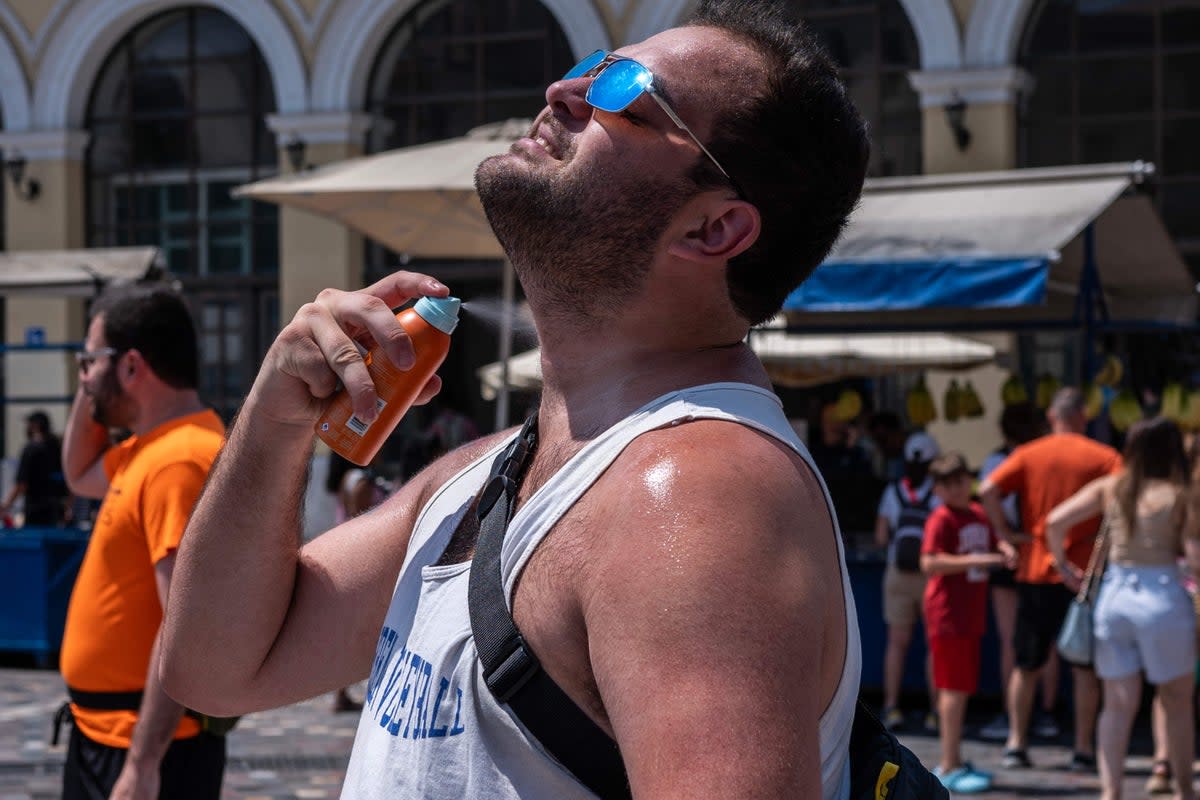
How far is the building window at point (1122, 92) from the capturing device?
547 inches

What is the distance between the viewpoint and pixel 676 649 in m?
1.25

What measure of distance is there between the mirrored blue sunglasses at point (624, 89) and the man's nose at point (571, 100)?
12 millimetres

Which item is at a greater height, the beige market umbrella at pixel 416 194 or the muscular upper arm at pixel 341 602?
the beige market umbrella at pixel 416 194

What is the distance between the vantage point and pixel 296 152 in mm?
16141

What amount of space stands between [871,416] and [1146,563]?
17.7 ft

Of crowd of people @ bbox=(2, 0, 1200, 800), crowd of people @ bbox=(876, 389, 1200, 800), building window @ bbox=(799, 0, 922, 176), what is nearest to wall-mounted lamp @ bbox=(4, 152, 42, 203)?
building window @ bbox=(799, 0, 922, 176)

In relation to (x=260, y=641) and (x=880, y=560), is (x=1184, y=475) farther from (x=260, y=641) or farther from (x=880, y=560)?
(x=260, y=641)

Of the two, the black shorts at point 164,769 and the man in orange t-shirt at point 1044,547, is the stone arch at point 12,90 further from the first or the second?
the black shorts at point 164,769

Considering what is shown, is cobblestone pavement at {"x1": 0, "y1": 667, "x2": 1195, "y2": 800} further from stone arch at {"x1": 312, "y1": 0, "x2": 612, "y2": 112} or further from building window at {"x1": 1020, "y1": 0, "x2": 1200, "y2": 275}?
stone arch at {"x1": 312, "y1": 0, "x2": 612, "y2": 112}

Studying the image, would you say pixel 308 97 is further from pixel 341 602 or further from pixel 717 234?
pixel 717 234

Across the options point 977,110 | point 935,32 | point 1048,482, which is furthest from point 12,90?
point 1048,482

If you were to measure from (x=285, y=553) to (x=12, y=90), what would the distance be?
662 inches

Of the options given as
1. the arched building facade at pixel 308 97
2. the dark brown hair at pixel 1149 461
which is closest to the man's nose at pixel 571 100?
the dark brown hair at pixel 1149 461

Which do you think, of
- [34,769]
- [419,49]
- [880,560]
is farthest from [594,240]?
[419,49]
